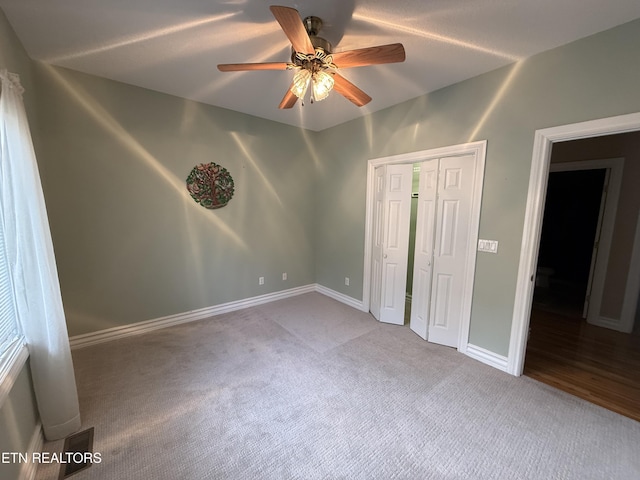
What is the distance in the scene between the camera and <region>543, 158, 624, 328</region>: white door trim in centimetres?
320

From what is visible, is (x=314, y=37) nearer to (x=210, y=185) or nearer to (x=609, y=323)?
(x=210, y=185)

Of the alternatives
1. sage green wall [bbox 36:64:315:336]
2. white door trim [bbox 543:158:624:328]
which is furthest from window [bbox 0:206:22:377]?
white door trim [bbox 543:158:624:328]

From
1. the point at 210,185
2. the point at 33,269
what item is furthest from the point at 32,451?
the point at 210,185

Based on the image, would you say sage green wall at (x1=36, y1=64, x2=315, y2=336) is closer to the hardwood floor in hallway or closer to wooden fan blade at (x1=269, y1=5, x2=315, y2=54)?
wooden fan blade at (x1=269, y1=5, x2=315, y2=54)

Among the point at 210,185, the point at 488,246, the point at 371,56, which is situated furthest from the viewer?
the point at 210,185

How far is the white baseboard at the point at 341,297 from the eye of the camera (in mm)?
3760

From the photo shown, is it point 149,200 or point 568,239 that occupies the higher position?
point 149,200

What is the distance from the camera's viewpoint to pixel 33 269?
1479 mm

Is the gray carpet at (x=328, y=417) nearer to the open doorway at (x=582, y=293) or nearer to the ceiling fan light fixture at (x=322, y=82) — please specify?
the open doorway at (x=582, y=293)

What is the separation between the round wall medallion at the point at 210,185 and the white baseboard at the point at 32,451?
233 cm

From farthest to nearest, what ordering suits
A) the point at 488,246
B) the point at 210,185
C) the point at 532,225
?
the point at 210,185, the point at 488,246, the point at 532,225

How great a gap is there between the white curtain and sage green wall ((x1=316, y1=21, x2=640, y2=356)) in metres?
3.15

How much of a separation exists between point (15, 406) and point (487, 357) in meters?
3.40

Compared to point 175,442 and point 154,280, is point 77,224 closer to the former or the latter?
point 154,280
